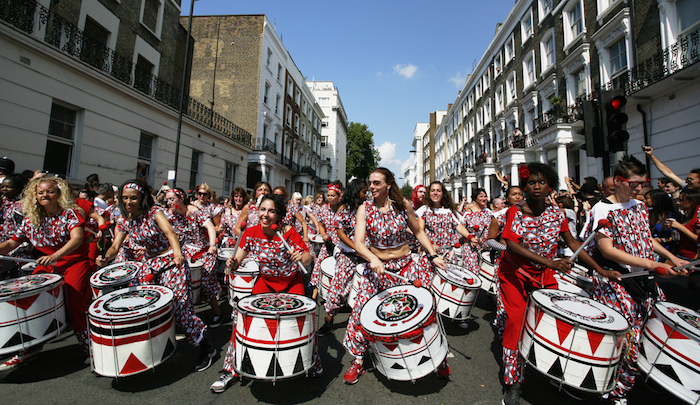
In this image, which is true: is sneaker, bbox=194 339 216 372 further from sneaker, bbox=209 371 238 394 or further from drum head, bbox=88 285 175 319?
drum head, bbox=88 285 175 319

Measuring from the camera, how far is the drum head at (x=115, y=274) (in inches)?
142

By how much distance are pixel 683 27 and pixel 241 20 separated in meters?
27.9

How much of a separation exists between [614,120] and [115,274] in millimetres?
7522

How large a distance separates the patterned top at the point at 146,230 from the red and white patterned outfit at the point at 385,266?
7.63 ft

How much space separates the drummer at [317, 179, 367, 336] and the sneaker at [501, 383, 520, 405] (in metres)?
2.10

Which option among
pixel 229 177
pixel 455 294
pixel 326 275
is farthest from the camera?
pixel 229 177

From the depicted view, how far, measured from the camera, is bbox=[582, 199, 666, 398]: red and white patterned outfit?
2.71 meters

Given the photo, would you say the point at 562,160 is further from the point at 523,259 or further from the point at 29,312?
the point at 29,312

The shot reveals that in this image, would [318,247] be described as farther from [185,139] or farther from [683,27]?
[683,27]

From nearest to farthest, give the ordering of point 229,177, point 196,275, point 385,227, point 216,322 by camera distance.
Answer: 1. point 385,227
2. point 196,275
3. point 216,322
4. point 229,177

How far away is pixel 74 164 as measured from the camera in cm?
1125

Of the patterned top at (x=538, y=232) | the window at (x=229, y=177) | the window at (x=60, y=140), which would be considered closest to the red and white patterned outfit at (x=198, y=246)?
the patterned top at (x=538, y=232)

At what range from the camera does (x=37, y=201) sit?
3.59 m

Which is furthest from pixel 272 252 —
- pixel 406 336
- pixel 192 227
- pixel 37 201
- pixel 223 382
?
pixel 37 201
